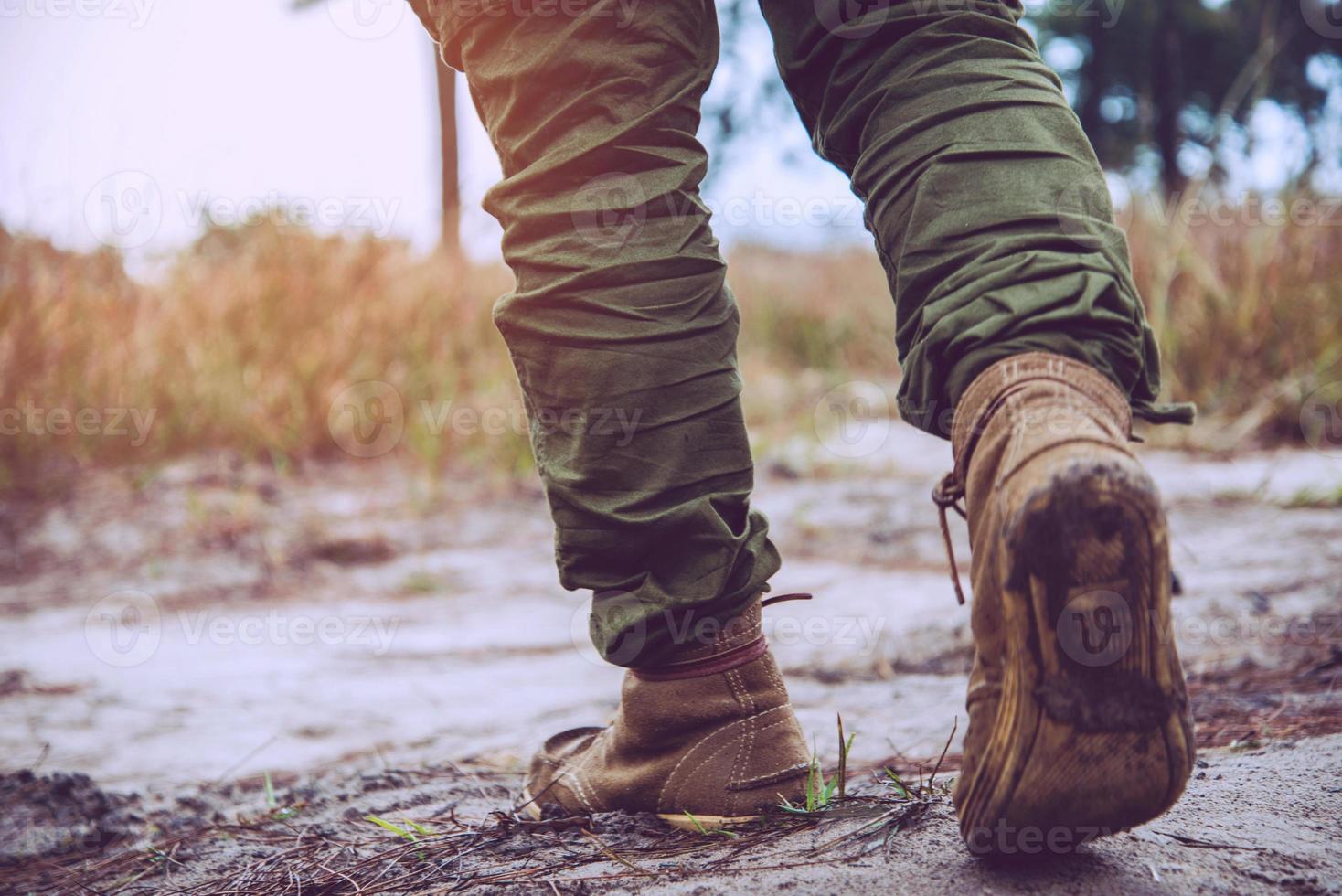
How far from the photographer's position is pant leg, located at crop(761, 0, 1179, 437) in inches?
32.4

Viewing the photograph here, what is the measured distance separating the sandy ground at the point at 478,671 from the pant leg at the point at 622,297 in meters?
0.28

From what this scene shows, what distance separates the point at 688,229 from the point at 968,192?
27cm

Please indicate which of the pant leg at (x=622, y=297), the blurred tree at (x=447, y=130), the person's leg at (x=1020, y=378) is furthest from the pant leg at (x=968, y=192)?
the blurred tree at (x=447, y=130)

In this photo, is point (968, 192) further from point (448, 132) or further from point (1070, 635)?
point (448, 132)

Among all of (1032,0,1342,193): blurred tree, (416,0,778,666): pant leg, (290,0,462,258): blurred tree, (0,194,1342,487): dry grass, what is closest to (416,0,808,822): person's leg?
(416,0,778,666): pant leg

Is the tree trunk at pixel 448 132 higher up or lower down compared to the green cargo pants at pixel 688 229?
higher up

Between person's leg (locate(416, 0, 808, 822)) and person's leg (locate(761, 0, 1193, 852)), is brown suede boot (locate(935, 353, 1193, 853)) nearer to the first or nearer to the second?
person's leg (locate(761, 0, 1193, 852))

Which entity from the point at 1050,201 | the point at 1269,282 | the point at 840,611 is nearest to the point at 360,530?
the point at 840,611

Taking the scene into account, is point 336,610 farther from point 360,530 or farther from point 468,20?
point 468,20

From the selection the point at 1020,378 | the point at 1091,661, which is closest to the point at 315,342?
the point at 1020,378

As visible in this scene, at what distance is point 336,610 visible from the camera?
287 centimetres

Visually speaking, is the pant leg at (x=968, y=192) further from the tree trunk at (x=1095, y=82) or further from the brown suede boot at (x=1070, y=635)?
the tree trunk at (x=1095, y=82)

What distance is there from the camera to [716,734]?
109 cm

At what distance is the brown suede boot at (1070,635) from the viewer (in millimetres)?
710
